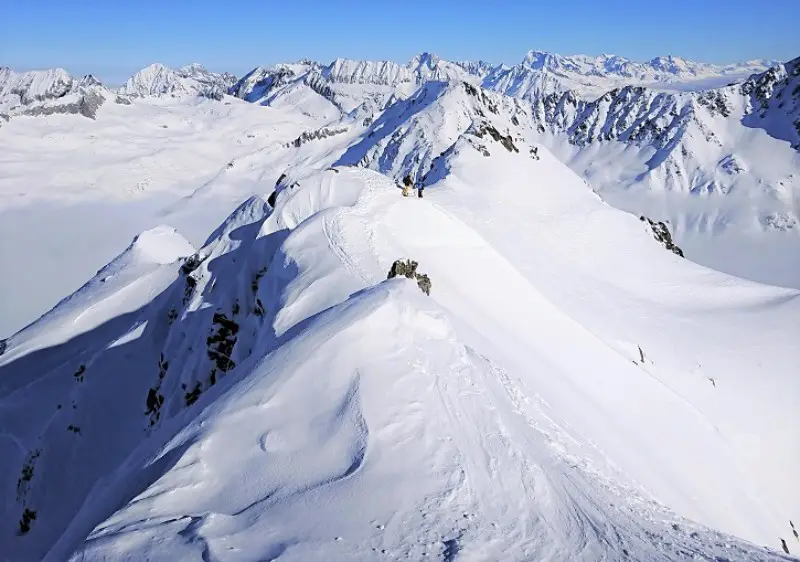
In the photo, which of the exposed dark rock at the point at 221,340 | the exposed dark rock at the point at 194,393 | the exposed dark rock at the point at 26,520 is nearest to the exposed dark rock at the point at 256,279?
the exposed dark rock at the point at 221,340

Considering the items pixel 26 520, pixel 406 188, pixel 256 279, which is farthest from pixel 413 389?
pixel 26 520

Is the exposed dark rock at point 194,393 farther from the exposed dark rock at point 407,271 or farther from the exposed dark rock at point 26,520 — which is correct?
the exposed dark rock at point 26,520

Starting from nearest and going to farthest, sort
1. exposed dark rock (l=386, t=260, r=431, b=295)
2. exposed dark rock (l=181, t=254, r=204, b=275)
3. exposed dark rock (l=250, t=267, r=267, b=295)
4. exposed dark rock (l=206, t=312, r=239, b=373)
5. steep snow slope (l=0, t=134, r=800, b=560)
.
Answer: steep snow slope (l=0, t=134, r=800, b=560) → exposed dark rock (l=386, t=260, r=431, b=295) → exposed dark rock (l=206, t=312, r=239, b=373) → exposed dark rock (l=250, t=267, r=267, b=295) → exposed dark rock (l=181, t=254, r=204, b=275)

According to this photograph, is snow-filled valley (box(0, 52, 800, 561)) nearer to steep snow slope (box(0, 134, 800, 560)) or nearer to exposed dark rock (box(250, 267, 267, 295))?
steep snow slope (box(0, 134, 800, 560))

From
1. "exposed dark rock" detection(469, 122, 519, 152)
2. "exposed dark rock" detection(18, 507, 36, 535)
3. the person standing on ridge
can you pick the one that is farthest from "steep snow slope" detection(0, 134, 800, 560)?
"exposed dark rock" detection(469, 122, 519, 152)

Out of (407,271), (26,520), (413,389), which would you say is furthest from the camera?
(26,520)

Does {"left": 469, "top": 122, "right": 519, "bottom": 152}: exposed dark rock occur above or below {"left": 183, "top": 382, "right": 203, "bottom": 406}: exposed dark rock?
above

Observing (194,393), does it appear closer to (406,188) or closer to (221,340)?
(221,340)

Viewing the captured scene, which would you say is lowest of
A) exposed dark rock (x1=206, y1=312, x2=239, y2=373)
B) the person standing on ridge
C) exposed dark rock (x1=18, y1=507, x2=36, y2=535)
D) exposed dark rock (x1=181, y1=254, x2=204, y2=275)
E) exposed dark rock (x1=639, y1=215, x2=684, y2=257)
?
exposed dark rock (x1=18, y1=507, x2=36, y2=535)

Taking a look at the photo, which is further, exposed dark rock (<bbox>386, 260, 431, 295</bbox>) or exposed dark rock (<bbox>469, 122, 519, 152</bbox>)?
exposed dark rock (<bbox>469, 122, 519, 152</bbox>)
